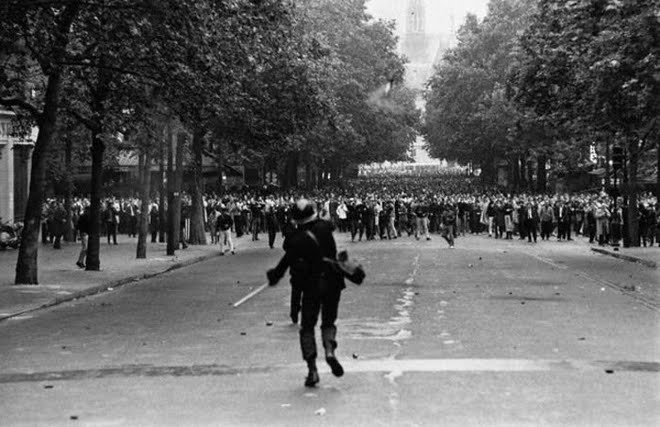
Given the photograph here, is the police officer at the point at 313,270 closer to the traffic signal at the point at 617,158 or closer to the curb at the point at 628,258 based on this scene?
the curb at the point at 628,258

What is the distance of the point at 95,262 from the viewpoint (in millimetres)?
27516

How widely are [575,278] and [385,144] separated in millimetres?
65216

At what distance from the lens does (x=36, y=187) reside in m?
22.8

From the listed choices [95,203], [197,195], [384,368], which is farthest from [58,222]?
[384,368]

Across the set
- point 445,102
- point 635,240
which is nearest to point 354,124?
point 445,102

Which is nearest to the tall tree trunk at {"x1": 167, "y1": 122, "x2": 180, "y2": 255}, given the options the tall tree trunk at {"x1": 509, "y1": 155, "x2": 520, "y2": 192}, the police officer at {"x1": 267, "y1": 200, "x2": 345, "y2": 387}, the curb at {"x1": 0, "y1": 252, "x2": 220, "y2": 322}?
the curb at {"x1": 0, "y1": 252, "x2": 220, "y2": 322}

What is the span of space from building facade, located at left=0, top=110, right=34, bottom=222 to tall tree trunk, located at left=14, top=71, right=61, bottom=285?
20.4 metres

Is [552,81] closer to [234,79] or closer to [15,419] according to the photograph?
[234,79]

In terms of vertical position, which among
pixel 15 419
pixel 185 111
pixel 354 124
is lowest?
pixel 15 419

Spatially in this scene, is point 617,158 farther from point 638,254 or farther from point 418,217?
point 418,217

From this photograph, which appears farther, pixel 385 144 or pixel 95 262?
pixel 385 144

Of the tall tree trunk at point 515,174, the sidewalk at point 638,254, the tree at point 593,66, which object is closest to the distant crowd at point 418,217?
the sidewalk at point 638,254

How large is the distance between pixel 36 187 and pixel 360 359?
12.9m

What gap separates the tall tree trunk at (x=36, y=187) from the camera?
2273cm
